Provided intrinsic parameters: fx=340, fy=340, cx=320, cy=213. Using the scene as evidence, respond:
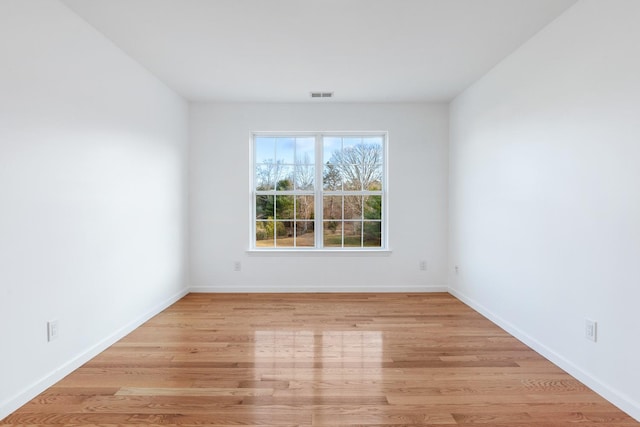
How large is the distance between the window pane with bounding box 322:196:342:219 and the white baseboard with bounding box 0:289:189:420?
2.36m

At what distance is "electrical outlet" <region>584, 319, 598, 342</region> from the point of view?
213 cm

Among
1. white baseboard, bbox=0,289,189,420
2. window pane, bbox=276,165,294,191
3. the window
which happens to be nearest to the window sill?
the window

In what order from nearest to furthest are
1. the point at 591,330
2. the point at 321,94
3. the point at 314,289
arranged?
1. the point at 591,330
2. the point at 321,94
3. the point at 314,289

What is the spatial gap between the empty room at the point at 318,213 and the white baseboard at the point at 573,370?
2 centimetres

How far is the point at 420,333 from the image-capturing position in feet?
10.0

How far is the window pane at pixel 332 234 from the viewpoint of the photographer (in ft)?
15.1

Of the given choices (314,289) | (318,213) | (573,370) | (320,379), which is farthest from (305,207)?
(573,370)

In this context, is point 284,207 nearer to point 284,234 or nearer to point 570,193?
point 284,234

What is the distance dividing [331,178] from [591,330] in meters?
3.17

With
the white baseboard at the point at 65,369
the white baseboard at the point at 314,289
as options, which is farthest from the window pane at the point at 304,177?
the white baseboard at the point at 65,369

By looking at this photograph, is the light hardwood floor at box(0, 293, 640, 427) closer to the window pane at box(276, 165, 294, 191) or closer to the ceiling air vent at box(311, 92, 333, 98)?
the window pane at box(276, 165, 294, 191)

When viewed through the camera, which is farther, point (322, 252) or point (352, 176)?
point (352, 176)

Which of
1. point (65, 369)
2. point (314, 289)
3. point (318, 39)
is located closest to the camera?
point (65, 369)

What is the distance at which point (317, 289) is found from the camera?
4.48 metres
